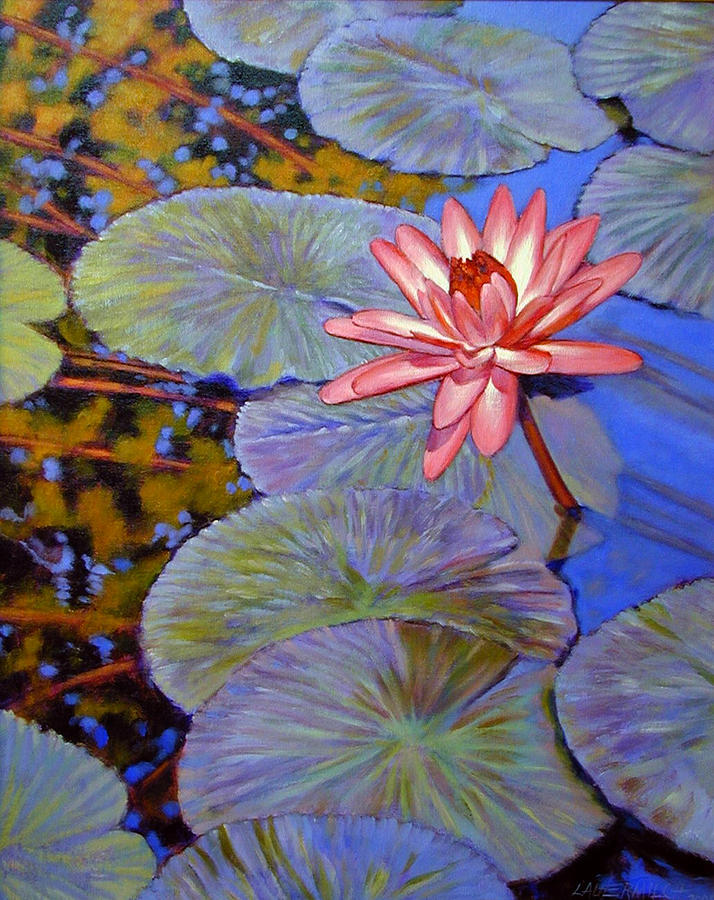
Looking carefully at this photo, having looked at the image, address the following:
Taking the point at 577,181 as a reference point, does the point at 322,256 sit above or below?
below

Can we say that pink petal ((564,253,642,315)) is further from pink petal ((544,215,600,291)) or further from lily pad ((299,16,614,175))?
lily pad ((299,16,614,175))

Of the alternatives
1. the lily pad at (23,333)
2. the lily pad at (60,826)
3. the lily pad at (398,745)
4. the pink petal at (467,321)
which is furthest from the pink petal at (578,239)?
the lily pad at (60,826)

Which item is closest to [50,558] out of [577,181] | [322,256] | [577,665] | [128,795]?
[128,795]

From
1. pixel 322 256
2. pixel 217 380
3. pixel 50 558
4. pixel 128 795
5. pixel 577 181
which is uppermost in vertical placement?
pixel 577 181

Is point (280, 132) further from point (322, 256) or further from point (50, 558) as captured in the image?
point (50, 558)

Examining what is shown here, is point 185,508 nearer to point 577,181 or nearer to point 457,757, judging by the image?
point 457,757
